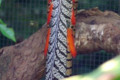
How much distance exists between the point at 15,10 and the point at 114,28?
1.73 m

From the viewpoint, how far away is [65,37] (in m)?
1.86

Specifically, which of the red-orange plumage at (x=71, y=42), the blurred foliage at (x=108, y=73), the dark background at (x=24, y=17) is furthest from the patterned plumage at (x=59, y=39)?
the blurred foliage at (x=108, y=73)

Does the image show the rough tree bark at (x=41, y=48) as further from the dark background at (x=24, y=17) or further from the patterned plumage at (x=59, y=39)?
the dark background at (x=24, y=17)

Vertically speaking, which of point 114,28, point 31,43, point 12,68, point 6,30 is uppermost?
point 6,30

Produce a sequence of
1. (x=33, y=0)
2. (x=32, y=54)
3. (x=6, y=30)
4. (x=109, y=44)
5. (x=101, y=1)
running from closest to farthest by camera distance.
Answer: (x=6, y=30) → (x=109, y=44) → (x=32, y=54) → (x=101, y=1) → (x=33, y=0)

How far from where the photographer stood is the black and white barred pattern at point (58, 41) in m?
1.84

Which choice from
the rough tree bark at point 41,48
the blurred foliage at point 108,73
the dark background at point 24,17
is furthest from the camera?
the dark background at point 24,17

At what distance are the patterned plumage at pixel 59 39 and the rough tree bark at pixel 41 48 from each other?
0.07 metres

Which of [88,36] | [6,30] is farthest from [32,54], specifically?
[6,30]

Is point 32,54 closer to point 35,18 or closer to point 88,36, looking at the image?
point 88,36

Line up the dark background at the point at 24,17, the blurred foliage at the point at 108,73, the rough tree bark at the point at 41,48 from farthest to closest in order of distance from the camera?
1. the dark background at the point at 24,17
2. the rough tree bark at the point at 41,48
3. the blurred foliage at the point at 108,73

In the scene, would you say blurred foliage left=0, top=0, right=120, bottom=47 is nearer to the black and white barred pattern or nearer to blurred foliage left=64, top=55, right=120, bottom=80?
the black and white barred pattern

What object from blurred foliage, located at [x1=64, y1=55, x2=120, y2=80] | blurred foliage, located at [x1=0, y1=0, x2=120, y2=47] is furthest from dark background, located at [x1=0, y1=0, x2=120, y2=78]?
blurred foliage, located at [x1=64, y1=55, x2=120, y2=80]

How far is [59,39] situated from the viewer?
73.0 inches
